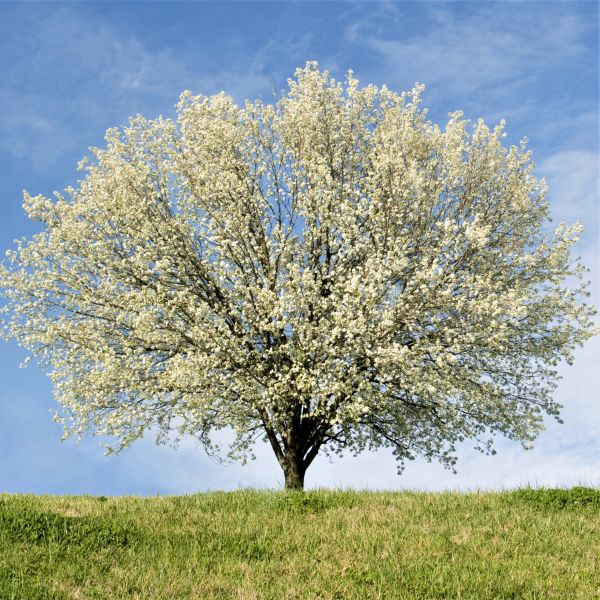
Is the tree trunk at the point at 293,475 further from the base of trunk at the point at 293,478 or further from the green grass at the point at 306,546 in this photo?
the green grass at the point at 306,546

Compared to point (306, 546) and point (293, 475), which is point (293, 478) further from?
point (306, 546)

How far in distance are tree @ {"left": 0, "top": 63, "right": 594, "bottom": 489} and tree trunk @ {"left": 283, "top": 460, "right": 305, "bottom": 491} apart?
72 millimetres

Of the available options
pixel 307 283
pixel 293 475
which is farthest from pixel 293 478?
pixel 307 283

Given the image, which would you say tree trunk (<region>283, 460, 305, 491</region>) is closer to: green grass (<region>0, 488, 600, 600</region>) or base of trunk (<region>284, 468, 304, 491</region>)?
base of trunk (<region>284, 468, 304, 491</region>)

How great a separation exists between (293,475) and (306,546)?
10386mm

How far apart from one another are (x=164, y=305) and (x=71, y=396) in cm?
492

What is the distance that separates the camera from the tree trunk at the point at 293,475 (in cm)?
2295

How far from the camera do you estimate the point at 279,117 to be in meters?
24.3

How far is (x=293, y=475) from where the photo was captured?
23047mm

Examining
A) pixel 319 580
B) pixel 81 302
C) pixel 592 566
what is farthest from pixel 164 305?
pixel 592 566

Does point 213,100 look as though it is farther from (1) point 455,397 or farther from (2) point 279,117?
(1) point 455,397

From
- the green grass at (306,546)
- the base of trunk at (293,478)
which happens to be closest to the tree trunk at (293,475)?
the base of trunk at (293,478)

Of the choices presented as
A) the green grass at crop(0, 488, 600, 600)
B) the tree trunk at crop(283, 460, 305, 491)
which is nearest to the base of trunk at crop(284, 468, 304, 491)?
the tree trunk at crop(283, 460, 305, 491)

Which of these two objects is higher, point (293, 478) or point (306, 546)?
point (293, 478)
